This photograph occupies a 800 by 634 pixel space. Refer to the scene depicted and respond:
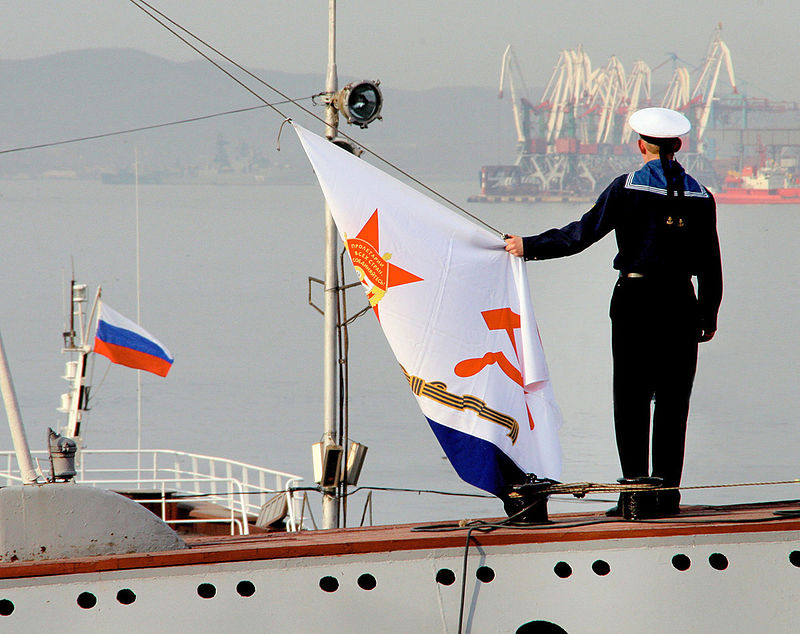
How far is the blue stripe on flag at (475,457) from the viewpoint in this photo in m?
5.66

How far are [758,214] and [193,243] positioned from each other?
64884 millimetres

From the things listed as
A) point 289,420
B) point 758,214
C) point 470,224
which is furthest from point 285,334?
point 758,214

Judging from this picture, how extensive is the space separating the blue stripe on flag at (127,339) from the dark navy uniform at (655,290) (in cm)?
1079

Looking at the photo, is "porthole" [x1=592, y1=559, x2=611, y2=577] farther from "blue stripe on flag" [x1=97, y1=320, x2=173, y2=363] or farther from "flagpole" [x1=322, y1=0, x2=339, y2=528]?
"blue stripe on flag" [x1=97, y1=320, x2=173, y2=363]

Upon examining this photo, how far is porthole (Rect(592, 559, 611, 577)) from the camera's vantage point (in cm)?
509

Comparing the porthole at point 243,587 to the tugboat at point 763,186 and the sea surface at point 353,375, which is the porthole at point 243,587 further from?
the tugboat at point 763,186

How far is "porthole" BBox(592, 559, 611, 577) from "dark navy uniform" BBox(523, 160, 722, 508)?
647 millimetres

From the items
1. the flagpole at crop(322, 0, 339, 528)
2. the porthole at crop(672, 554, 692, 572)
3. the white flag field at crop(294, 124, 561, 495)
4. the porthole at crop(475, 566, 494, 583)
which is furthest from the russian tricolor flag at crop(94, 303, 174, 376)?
the porthole at crop(672, 554, 692, 572)

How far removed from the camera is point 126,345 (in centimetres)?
1580

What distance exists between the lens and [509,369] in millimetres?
5809

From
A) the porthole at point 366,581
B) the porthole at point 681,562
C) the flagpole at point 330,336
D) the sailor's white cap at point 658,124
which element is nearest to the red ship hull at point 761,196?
the flagpole at point 330,336

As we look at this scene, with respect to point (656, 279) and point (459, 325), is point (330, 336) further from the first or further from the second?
point (656, 279)

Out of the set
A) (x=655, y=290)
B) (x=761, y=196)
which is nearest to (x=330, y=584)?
(x=655, y=290)

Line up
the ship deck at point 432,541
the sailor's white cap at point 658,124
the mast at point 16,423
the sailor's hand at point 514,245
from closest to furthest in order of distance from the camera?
the ship deck at point 432,541, the sailor's white cap at point 658,124, the sailor's hand at point 514,245, the mast at point 16,423
